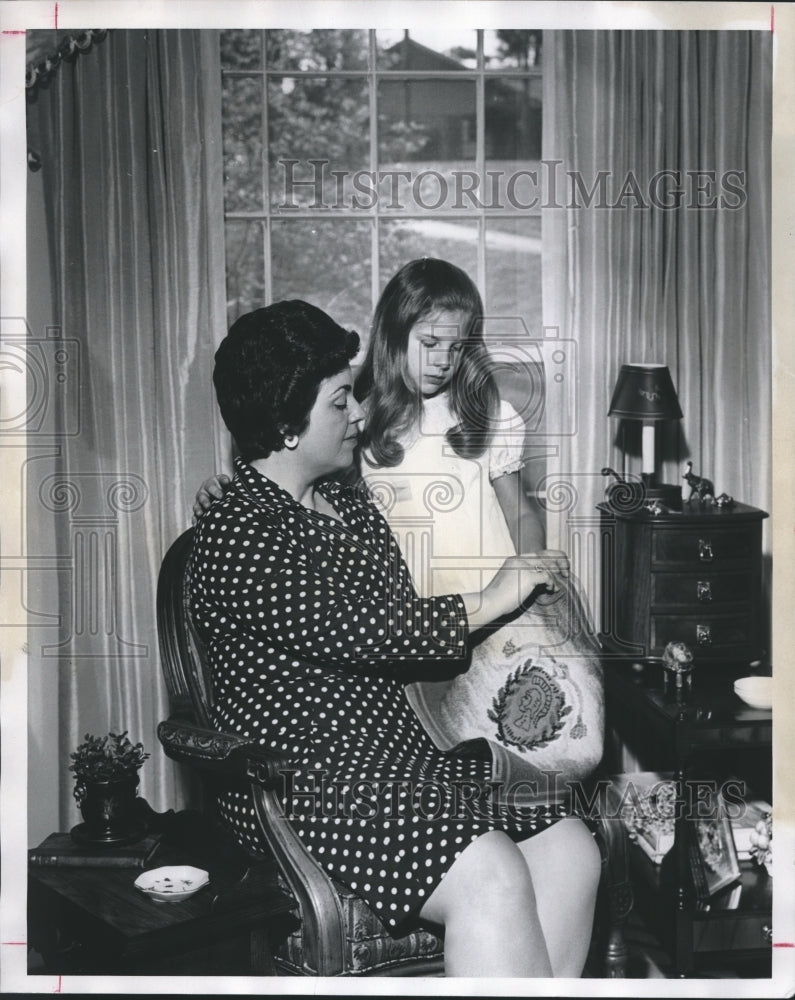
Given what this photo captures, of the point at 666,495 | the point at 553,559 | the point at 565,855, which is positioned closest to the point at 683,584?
the point at 666,495

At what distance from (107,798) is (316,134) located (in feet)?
5.78

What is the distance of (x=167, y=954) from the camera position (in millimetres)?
2324

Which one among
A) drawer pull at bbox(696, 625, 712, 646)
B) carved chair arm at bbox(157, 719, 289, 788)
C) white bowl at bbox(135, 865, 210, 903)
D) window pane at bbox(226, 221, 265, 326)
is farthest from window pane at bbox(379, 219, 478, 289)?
white bowl at bbox(135, 865, 210, 903)

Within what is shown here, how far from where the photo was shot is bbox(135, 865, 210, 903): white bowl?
2391mm

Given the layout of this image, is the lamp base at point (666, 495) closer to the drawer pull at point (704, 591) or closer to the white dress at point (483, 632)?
the drawer pull at point (704, 591)

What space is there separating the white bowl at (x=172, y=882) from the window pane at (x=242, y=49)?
1.99 meters

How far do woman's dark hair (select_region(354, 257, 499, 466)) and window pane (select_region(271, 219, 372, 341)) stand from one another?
6cm

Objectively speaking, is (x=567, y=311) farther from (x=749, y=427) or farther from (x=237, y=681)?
(x=237, y=681)

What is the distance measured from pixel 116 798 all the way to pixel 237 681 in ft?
1.44

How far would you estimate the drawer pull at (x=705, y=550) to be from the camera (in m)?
2.74

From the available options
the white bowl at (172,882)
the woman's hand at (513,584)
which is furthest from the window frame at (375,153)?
the white bowl at (172,882)

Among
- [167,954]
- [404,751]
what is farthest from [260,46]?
[167,954]

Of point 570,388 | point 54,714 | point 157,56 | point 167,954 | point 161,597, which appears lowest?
point 167,954

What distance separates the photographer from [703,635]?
2.75 meters
